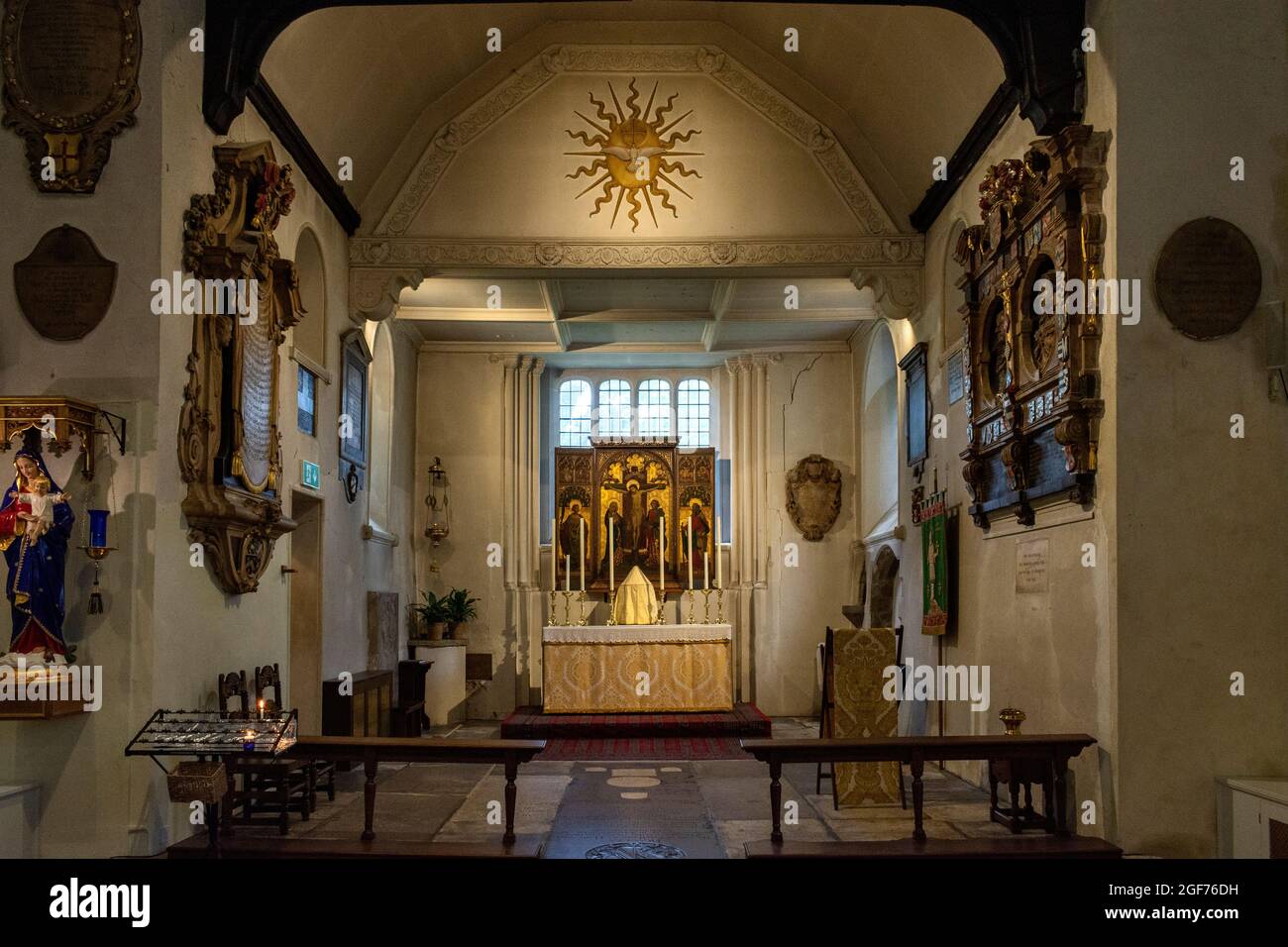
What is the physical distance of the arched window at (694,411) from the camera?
1797cm

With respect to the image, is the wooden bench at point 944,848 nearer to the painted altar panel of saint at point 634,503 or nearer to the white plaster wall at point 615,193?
the white plaster wall at point 615,193

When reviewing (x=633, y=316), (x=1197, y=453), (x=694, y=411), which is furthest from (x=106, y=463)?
(x=694, y=411)

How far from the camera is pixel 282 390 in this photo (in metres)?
9.71

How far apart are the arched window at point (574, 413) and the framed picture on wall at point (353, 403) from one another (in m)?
5.23

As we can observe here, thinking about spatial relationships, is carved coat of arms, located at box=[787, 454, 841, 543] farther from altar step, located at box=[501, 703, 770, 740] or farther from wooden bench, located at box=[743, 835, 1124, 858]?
wooden bench, located at box=[743, 835, 1124, 858]

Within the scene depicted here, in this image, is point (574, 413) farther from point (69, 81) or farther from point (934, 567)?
point (69, 81)

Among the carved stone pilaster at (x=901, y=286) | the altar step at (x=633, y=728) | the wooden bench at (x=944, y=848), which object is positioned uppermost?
the carved stone pilaster at (x=901, y=286)

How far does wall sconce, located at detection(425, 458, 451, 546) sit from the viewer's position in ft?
54.4

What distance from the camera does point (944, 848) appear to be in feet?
21.9

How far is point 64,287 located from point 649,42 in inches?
248

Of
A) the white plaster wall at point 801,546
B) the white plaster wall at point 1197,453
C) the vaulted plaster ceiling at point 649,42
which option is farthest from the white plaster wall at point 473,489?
the white plaster wall at point 1197,453

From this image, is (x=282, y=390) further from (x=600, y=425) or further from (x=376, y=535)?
(x=600, y=425)

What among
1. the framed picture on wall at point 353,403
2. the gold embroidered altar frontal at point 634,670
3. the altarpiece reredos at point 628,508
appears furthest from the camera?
the altarpiece reredos at point 628,508

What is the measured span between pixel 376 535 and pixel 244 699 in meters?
5.54
